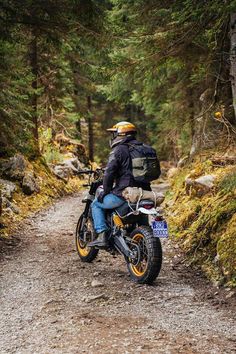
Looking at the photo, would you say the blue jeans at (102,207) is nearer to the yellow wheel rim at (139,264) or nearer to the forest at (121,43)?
the yellow wheel rim at (139,264)

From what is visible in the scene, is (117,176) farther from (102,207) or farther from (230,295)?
(230,295)

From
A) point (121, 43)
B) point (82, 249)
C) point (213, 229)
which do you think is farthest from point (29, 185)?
point (213, 229)

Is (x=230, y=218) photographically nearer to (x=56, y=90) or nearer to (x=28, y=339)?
(x=28, y=339)

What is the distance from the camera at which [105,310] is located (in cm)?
494

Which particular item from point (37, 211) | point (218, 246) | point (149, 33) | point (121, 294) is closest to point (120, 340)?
point (121, 294)

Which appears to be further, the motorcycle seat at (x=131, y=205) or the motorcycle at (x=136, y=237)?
the motorcycle seat at (x=131, y=205)

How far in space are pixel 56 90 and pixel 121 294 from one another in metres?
14.0

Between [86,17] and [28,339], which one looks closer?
[28,339]

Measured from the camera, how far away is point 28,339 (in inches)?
165

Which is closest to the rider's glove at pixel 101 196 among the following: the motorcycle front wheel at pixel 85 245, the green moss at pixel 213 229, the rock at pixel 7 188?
the motorcycle front wheel at pixel 85 245

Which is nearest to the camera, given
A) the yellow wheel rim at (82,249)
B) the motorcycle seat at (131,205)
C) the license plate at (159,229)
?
the license plate at (159,229)

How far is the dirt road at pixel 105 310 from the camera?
4035mm

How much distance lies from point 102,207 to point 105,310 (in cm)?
211

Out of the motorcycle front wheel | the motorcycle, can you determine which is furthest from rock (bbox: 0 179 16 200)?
the motorcycle
